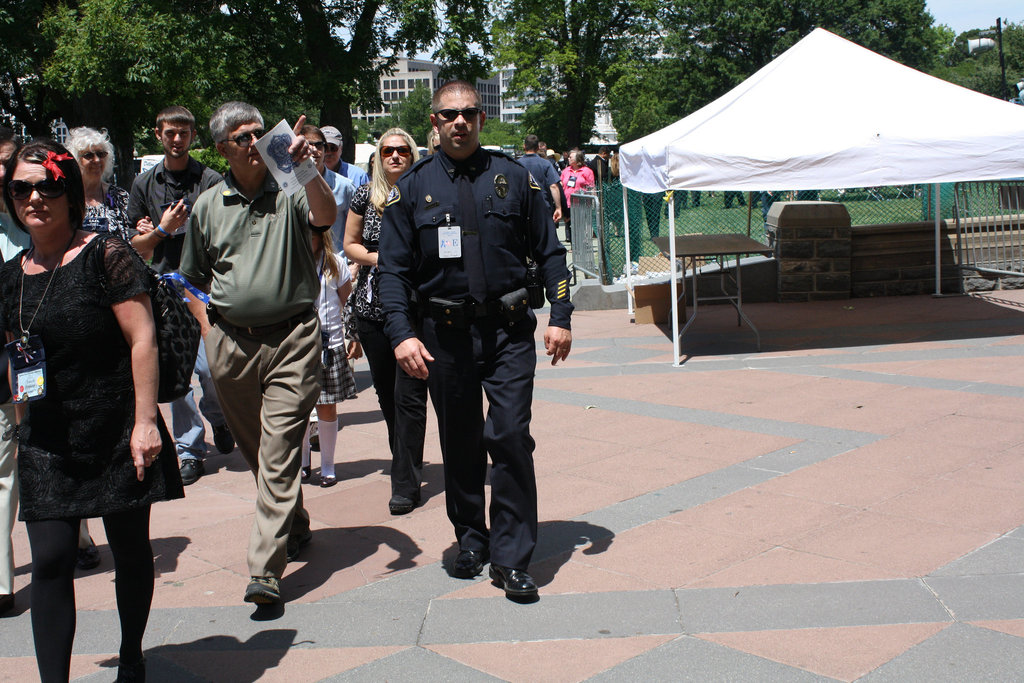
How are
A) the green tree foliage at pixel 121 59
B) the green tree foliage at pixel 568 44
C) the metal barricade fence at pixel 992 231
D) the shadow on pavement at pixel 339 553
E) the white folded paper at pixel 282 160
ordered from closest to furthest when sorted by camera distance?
the white folded paper at pixel 282 160 < the shadow on pavement at pixel 339 553 < the metal barricade fence at pixel 992 231 < the green tree foliage at pixel 121 59 < the green tree foliage at pixel 568 44

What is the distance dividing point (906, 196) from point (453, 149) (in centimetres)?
1627

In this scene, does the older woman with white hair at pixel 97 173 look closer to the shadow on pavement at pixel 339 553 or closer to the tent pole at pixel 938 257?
the shadow on pavement at pixel 339 553

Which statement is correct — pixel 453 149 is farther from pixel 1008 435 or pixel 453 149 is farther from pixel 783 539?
pixel 1008 435

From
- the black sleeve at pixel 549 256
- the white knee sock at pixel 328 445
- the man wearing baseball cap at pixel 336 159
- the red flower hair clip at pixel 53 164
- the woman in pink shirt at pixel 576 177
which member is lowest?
the white knee sock at pixel 328 445

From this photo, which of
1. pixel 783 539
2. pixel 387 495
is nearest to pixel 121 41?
pixel 387 495

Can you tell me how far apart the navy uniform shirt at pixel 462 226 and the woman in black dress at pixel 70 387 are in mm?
1122

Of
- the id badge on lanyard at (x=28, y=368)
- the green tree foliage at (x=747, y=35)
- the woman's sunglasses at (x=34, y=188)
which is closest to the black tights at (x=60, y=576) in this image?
the id badge on lanyard at (x=28, y=368)

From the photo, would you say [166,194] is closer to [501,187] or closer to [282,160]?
[282,160]

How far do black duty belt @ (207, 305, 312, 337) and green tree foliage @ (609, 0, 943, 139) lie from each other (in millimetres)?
55323

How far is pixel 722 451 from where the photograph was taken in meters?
6.19

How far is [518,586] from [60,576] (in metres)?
1.67

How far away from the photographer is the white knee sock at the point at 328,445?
593cm

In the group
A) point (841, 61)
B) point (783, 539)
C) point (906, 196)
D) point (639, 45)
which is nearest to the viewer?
point (783, 539)

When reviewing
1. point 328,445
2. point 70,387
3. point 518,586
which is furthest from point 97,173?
point 518,586
